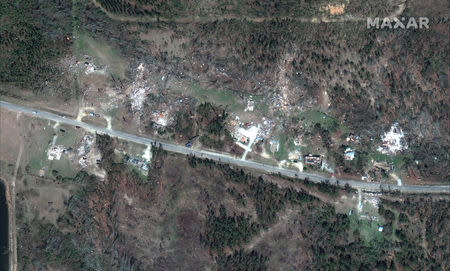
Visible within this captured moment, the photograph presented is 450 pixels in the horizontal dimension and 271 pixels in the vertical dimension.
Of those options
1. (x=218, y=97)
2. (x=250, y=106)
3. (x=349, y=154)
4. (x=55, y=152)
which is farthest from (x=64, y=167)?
(x=349, y=154)

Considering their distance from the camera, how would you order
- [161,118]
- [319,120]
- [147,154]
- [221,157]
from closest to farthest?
[147,154] < [221,157] < [161,118] < [319,120]

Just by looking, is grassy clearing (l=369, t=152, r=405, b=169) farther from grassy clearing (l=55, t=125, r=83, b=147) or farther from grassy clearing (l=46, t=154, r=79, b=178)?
grassy clearing (l=46, t=154, r=79, b=178)

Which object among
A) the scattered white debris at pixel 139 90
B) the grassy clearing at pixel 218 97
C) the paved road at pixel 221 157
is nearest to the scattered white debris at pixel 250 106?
the grassy clearing at pixel 218 97

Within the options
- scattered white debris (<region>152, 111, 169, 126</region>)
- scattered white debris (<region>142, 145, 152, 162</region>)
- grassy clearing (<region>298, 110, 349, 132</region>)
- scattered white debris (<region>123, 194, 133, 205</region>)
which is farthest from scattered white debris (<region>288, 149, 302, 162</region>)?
scattered white debris (<region>123, 194, 133, 205</region>)

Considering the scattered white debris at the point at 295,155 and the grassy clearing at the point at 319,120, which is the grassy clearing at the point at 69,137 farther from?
the grassy clearing at the point at 319,120

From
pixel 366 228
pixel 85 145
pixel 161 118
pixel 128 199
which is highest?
pixel 161 118

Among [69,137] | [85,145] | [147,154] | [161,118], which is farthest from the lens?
[161,118]

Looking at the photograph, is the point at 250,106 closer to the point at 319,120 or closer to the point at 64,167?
the point at 319,120
